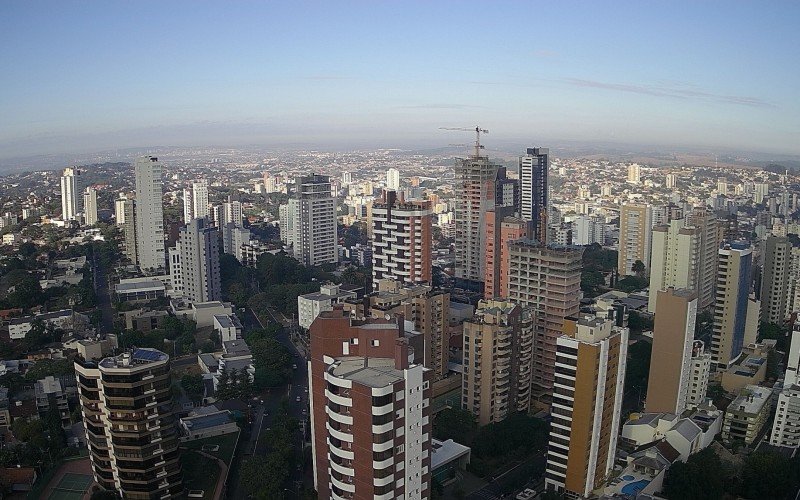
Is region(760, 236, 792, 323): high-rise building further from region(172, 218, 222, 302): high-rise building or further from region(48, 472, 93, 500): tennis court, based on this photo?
region(48, 472, 93, 500): tennis court

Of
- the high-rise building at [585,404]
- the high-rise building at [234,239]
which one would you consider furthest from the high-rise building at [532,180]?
the high-rise building at [585,404]

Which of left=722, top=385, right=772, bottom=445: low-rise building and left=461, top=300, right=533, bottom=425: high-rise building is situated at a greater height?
left=461, top=300, right=533, bottom=425: high-rise building

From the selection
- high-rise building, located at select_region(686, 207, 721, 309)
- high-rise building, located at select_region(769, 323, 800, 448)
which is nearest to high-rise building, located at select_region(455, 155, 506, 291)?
high-rise building, located at select_region(686, 207, 721, 309)

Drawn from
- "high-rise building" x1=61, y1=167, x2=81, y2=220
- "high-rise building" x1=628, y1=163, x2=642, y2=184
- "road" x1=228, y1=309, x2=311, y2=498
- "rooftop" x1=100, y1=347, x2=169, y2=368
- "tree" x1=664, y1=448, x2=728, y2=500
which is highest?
"high-rise building" x1=628, y1=163, x2=642, y2=184

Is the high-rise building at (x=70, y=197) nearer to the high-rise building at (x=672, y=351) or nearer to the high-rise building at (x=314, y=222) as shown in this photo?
the high-rise building at (x=314, y=222)

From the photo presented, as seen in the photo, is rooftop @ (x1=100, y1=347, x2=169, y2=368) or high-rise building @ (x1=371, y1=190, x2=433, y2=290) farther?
high-rise building @ (x1=371, y1=190, x2=433, y2=290)
